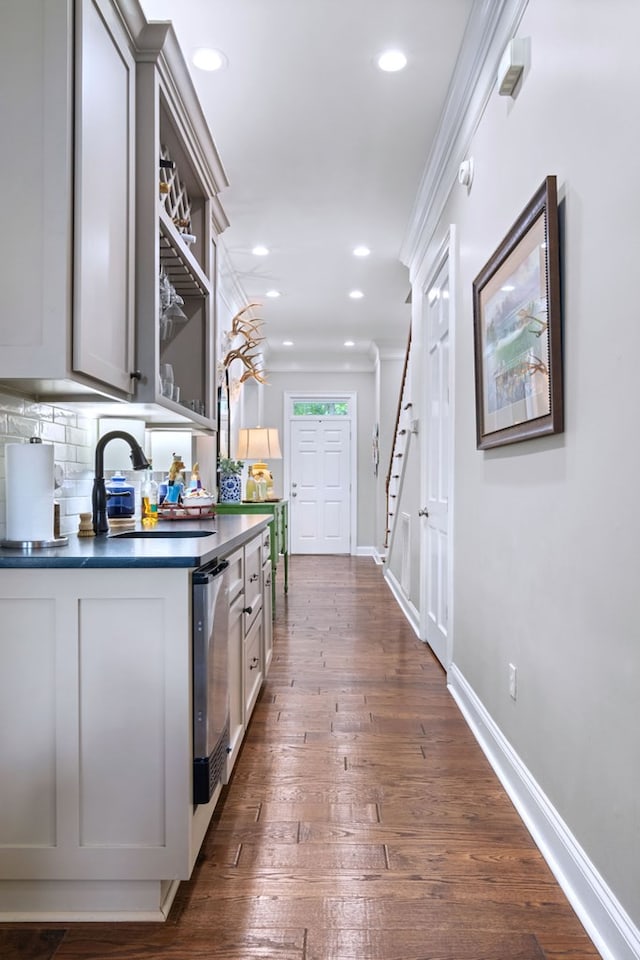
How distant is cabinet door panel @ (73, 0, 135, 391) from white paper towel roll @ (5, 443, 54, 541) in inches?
11.1

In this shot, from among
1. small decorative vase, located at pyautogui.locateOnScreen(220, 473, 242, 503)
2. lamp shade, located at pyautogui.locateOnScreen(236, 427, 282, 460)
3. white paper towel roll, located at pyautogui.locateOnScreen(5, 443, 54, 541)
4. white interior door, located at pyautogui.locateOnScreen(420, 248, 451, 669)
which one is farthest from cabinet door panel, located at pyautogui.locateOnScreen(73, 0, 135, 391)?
lamp shade, located at pyautogui.locateOnScreen(236, 427, 282, 460)

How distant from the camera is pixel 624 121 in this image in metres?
1.39

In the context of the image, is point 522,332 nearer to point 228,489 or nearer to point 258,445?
point 228,489

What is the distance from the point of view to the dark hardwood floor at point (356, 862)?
148cm

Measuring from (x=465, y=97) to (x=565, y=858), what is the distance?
2988 mm

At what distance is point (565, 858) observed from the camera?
5.50 feet

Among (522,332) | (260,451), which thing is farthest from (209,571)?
(260,451)

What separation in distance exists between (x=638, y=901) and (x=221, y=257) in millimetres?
4817

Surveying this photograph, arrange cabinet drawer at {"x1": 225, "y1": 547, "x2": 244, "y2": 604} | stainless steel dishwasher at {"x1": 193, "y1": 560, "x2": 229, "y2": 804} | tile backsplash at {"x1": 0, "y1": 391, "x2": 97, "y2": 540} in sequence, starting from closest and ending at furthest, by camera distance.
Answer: stainless steel dishwasher at {"x1": 193, "y1": 560, "x2": 229, "y2": 804}
tile backsplash at {"x1": 0, "y1": 391, "x2": 97, "y2": 540}
cabinet drawer at {"x1": 225, "y1": 547, "x2": 244, "y2": 604}

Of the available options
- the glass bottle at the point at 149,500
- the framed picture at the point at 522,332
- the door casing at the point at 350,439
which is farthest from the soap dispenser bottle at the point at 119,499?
the door casing at the point at 350,439

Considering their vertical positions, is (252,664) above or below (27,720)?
below

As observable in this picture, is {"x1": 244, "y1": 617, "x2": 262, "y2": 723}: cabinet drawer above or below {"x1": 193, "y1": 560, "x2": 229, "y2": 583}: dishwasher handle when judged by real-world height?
below

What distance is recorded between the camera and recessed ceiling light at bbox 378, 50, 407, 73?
2.73 metres

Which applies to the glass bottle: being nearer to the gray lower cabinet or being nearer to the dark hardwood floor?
the dark hardwood floor
